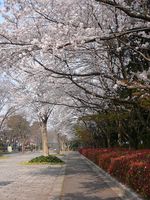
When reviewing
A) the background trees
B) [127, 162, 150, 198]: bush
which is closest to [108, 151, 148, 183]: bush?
[127, 162, 150, 198]: bush

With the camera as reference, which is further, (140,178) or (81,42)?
(140,178)

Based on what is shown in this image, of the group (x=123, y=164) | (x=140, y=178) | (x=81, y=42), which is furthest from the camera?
(x=123, y=164)

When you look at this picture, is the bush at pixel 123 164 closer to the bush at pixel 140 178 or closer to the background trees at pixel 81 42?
the bush at pixel 140 178

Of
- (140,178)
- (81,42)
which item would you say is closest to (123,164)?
(140,178)

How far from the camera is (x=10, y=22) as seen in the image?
37.6 feet

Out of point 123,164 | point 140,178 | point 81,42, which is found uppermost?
point 81,42

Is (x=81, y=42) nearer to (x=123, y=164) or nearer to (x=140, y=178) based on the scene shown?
(x=140, y=178)

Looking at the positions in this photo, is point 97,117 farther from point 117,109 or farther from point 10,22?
point 10,22

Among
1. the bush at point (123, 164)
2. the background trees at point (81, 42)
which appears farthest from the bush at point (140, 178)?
the background trees at point (81, 42)

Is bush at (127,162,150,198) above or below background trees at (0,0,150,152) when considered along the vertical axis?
below

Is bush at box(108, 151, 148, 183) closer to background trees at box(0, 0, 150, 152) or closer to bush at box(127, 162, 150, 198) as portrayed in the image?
bush at box(127, 162, 150, 198)

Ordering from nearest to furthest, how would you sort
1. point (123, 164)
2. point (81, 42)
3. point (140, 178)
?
point (81, 42) < point (140, 178) < point (123, 164)

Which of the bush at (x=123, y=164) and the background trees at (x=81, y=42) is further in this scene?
the bush at (x=123, y=164)

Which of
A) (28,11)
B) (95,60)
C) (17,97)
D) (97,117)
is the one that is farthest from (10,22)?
(17,97)
